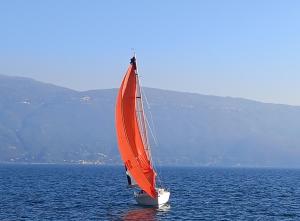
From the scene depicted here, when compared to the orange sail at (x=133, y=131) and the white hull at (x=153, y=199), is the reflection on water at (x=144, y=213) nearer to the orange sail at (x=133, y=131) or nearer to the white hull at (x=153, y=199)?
the white hull at (x=153, y=199)

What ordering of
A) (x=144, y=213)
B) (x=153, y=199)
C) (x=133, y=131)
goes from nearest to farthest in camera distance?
(x=144, y=213) < (x=133, y=131) < (x=153, y=199)

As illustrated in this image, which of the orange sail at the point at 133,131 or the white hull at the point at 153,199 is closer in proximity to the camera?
the orange sail at the point at 133,131

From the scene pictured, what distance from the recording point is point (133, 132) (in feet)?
235

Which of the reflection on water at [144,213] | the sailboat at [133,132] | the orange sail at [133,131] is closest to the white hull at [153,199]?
the reflection on water at [144,213]

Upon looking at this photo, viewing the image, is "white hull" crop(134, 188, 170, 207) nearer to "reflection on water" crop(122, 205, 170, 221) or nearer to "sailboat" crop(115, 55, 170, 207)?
"reflection on water" crop(122, 205, 170, 221)

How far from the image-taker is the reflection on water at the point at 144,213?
67.2 meters

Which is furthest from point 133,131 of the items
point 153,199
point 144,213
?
point 144,213

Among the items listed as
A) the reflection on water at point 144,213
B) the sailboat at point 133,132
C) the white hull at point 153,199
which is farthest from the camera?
the white hull at point 153,199

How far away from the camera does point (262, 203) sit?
89750mm

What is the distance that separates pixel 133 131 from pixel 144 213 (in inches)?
377

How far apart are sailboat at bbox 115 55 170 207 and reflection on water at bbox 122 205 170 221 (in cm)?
239

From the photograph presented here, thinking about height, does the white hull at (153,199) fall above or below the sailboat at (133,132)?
below

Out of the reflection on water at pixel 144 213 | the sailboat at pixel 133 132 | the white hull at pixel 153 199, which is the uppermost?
the sailboat at pixel 133 132

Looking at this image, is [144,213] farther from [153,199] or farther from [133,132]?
[133,132]
